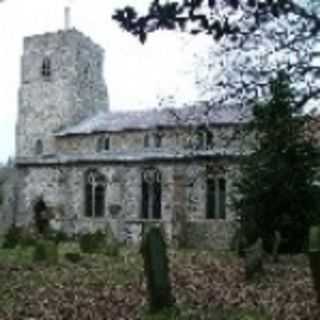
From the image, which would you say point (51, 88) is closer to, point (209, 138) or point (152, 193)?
point (152, 193)

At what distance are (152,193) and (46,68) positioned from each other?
15.8 m

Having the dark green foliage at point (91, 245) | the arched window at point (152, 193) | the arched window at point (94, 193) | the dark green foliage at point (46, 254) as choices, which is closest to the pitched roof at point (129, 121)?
the arched window at point (152, 193)

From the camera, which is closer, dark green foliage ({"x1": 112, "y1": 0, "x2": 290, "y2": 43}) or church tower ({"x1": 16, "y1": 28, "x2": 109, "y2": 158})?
dark green foliage ({"x1": 112, "y1": 0, "x2": 290, "y2": 43})

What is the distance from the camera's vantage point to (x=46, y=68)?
4706 centimetres

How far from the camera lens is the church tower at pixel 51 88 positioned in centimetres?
4569

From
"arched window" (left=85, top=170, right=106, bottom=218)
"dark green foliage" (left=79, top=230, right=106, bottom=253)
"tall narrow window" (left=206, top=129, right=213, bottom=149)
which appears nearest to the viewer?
"tall narrow window" (left=206, top=129, right=213, bottom=149)

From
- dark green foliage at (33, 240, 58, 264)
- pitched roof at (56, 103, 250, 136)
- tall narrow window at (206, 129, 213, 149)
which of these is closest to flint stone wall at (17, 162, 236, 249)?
tall narrow window at (206, 129, 213, 149)

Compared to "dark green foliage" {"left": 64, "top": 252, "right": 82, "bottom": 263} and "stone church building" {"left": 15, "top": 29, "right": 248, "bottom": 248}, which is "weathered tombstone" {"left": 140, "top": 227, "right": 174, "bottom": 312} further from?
"stone church building" {"left": 15, "top": 29, "right": 248, "bottom": 248}

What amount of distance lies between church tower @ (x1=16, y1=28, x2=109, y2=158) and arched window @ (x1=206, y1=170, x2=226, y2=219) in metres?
14.0

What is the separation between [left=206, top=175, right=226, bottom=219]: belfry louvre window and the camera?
3425 centimetres

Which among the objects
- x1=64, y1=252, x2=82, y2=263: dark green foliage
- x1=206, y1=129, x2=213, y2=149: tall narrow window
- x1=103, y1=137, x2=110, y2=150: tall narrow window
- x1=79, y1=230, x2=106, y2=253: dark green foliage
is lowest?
x1=64, y1=252, x2=82, y2=263: dark green foliage

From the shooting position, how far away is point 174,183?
34.6 metres

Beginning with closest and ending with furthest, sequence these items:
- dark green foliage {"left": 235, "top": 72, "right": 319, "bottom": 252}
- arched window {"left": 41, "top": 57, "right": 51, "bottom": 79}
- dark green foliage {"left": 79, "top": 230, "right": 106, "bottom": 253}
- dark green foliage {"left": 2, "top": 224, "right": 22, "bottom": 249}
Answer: dark green foliage {"left": 235, "top": 72, "right": 319, "bottom": 252}
dark green foliage {"left": 79, "top": 230, "right": 106, "bottom": 253}
dark green foliage {"left": 2, "top": 224, "right": 22, "bottom": 249}
arched window {"left": 41, "top": 57, "right": 51, "bottom": 79}

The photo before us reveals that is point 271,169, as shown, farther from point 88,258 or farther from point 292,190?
point 88,258
